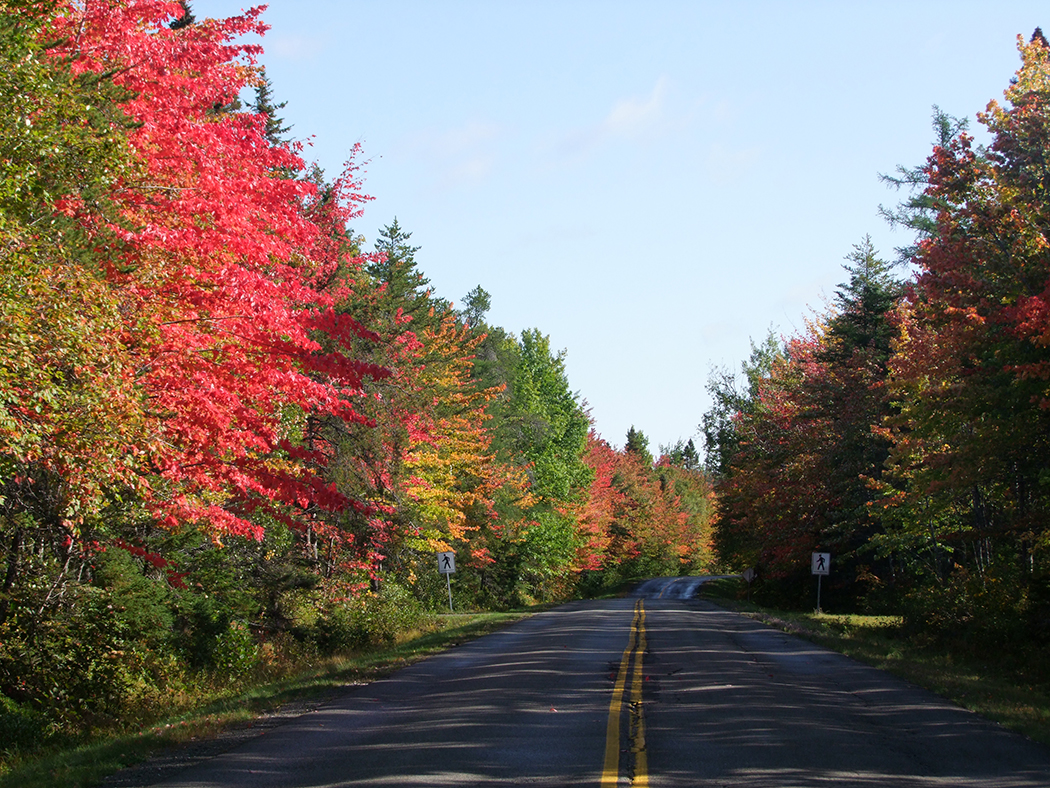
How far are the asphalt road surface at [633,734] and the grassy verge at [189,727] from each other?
30.3 inches

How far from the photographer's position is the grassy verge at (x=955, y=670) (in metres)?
12.5

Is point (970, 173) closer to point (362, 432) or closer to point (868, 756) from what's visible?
point (868, 756)

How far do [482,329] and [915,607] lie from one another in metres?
55.9

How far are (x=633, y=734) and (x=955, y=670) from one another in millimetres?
10766

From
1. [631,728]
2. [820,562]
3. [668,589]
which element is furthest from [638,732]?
[668,589]

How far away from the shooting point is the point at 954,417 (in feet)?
65.1

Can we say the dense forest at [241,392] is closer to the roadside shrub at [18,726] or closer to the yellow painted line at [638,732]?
the roadside shrub at [18,726]

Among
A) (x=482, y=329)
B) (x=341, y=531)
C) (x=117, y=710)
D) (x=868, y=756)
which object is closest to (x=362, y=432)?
(x=341, y=531)

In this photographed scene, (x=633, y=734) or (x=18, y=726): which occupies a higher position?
(x=633, y=734)

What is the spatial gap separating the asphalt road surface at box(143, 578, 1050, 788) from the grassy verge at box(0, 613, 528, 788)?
0.77 metres

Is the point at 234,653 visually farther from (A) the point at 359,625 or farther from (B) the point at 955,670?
(B) the point at 955,670

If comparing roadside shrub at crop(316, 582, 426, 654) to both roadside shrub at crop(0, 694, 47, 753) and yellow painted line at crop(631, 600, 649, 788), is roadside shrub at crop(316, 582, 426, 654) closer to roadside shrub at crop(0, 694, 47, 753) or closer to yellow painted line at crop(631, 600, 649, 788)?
yellow painted line at crop(631, 600, 649, 788)

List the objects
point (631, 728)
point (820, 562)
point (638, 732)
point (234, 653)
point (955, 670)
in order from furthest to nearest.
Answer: point (820, 562) → point (234, 653) → point (955, 670) → point (631, 728) → point (638, 732)

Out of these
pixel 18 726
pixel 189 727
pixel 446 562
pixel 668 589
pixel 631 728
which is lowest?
pixel 668 589
